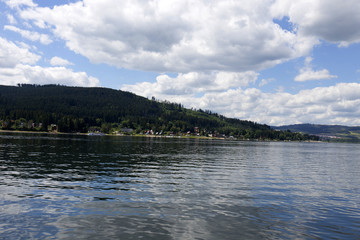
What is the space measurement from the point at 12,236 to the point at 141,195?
13.1 m

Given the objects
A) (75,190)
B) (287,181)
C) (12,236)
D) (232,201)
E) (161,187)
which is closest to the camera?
(12,236)

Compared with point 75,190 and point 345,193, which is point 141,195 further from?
point 345,193

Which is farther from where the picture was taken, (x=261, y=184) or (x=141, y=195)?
(x=261, y=184)

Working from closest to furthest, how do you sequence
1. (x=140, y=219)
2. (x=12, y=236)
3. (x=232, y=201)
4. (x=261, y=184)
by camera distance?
(x=12, y=236), (x=140, y=219), (x=232, y=201), (x=261, y=184)

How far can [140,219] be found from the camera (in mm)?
19812

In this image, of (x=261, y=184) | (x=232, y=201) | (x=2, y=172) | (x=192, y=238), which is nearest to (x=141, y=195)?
(x=232, y=201)

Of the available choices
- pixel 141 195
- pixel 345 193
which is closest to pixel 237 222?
pixel 141 195

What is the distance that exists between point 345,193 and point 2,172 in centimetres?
4986

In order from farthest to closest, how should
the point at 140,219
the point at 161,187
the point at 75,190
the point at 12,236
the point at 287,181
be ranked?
the point at 287,181 → the point at 161,187 → the point at 75,190 → the point at 140,219 → the point at 12,236

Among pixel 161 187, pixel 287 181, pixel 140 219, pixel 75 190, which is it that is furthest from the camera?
pixel 287 181

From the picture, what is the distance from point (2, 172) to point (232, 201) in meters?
34.8

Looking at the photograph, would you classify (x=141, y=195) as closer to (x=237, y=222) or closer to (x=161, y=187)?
(x=161, y=187)

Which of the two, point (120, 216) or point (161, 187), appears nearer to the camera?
point (120, 216)

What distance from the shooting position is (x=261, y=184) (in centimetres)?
3712
